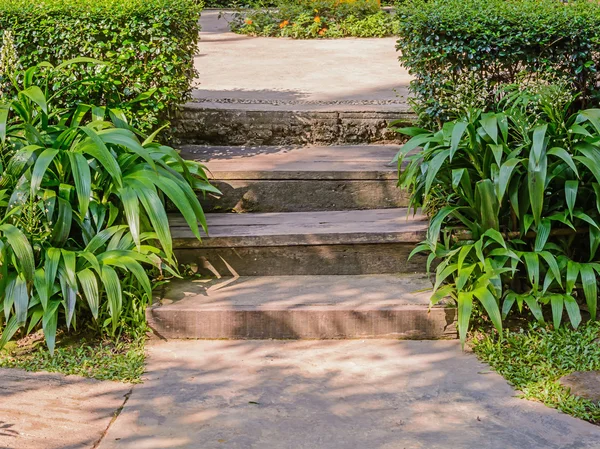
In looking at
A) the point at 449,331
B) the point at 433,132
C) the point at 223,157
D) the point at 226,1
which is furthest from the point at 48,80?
the point at 226,1

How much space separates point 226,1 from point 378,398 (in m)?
13.5

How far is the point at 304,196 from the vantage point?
A: 5496mm

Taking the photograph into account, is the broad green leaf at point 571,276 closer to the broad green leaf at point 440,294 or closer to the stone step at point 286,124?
the broad green leaf at point 440,294

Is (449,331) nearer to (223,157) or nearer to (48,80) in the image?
(223,157)

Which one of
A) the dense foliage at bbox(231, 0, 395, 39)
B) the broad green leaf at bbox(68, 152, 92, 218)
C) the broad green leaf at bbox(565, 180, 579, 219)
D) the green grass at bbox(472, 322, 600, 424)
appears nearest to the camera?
the green grass at bbox(472, 322, 600, 424)

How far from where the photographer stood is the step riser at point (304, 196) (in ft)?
17.9

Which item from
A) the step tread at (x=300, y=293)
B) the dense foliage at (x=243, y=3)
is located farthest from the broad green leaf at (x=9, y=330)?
the dense foliage at (x=243, y=3)

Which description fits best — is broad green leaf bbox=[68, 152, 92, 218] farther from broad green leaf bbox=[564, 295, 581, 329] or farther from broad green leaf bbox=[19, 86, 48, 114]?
broad green leaf bbox=[564, 295, 581, 329]

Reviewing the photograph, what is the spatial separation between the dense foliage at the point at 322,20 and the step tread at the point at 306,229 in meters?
6.07

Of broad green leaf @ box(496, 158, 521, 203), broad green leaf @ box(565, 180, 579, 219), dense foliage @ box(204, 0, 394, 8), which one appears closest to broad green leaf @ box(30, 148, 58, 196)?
broad green leaf @ box(496, 158, 521, 203)

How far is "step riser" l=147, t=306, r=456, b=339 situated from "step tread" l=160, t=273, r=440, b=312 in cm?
4

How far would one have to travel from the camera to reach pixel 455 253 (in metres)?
4.66

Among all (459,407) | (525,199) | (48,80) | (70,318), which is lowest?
(459,407)

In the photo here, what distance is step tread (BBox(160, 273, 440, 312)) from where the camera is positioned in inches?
181
